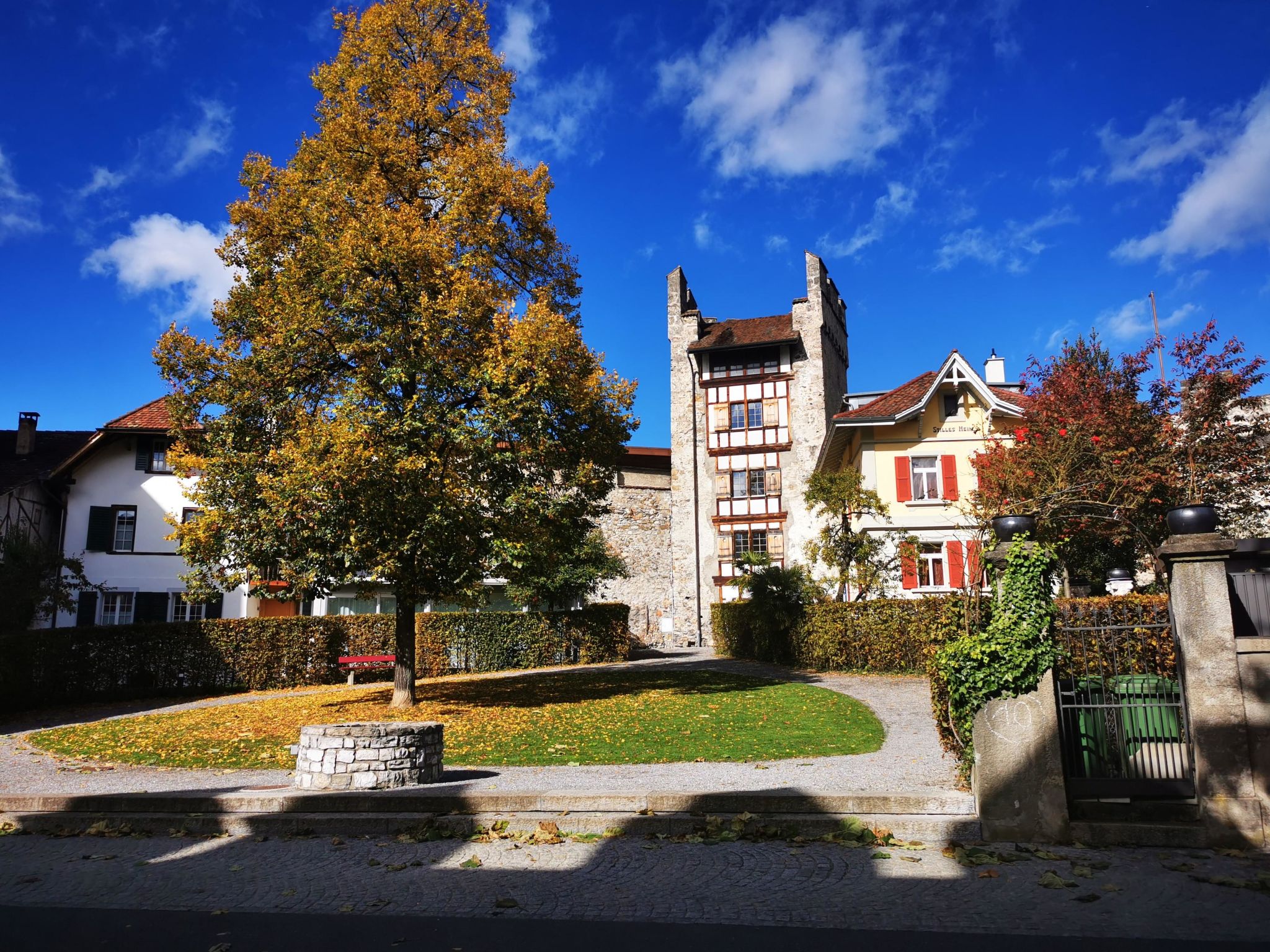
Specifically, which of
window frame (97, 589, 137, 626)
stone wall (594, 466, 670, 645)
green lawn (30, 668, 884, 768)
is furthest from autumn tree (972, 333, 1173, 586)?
window frame (97, 589, 137, 626)

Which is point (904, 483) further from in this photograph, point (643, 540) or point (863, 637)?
point (643, 540)

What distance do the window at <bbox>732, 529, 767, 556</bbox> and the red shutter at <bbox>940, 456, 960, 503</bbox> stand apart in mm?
15125

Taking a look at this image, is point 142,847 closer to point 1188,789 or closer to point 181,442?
point 1188,789

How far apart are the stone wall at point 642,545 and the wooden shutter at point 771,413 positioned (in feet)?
21.1

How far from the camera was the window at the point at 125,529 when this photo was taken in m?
32.1

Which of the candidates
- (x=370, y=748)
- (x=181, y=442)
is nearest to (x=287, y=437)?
(x=181, y=442)

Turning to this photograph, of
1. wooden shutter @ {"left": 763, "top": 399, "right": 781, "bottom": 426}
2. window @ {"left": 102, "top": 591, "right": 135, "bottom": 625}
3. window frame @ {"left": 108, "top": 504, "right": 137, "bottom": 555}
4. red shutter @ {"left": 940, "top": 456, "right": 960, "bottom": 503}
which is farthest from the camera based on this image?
wooden shutter @ {"left": 763, "top": 399, "right": 781, "bottom": 426}

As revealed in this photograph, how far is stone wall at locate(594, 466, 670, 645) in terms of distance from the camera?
151ft

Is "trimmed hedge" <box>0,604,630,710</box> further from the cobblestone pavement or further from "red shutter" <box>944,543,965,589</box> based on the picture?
the cobblestone pavement

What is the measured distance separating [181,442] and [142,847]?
11.3 meters

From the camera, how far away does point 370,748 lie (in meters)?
9.30

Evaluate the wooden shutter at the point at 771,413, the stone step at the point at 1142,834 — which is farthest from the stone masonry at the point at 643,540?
the stone step at the point at 1142,834

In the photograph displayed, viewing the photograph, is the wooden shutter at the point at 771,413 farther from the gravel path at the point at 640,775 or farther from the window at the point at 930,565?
the gravel path at the point at 640,775

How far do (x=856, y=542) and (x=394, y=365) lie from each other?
18.2m
